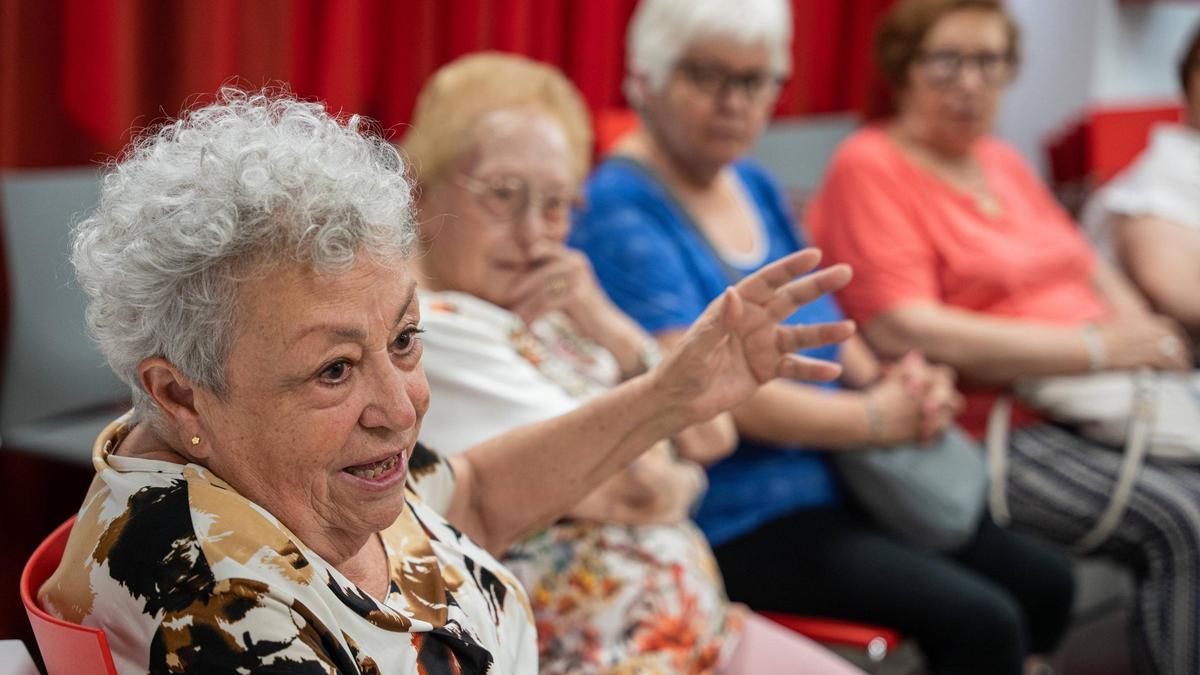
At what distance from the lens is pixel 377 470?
1.08 metres

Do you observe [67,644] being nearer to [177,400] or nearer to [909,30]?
[177,400]

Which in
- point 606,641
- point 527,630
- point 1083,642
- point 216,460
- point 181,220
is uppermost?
point 181,220

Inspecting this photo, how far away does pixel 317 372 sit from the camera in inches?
40.3

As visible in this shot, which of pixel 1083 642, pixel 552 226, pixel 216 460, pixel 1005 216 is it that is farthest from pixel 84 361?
pixel 1083 642

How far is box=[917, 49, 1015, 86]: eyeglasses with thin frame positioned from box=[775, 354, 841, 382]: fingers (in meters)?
1.34

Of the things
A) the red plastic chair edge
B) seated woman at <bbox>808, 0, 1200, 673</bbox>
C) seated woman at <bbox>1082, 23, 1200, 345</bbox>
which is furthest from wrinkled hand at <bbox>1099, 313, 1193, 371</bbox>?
Result: the red plastic chair edge

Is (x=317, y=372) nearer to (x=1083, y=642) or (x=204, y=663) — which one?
(x=204, y=663)

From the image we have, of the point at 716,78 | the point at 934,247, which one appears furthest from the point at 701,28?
the point at 934,247

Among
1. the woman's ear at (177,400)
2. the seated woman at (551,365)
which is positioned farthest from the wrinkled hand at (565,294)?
the woman's ear at (177,400)

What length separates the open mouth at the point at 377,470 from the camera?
1072 mm

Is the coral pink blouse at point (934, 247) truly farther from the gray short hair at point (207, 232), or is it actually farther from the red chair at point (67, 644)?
the red chair at point (67, 644)

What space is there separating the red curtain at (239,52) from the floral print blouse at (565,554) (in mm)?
616

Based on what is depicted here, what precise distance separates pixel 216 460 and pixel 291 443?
0.22 feet

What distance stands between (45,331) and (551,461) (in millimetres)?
1213
